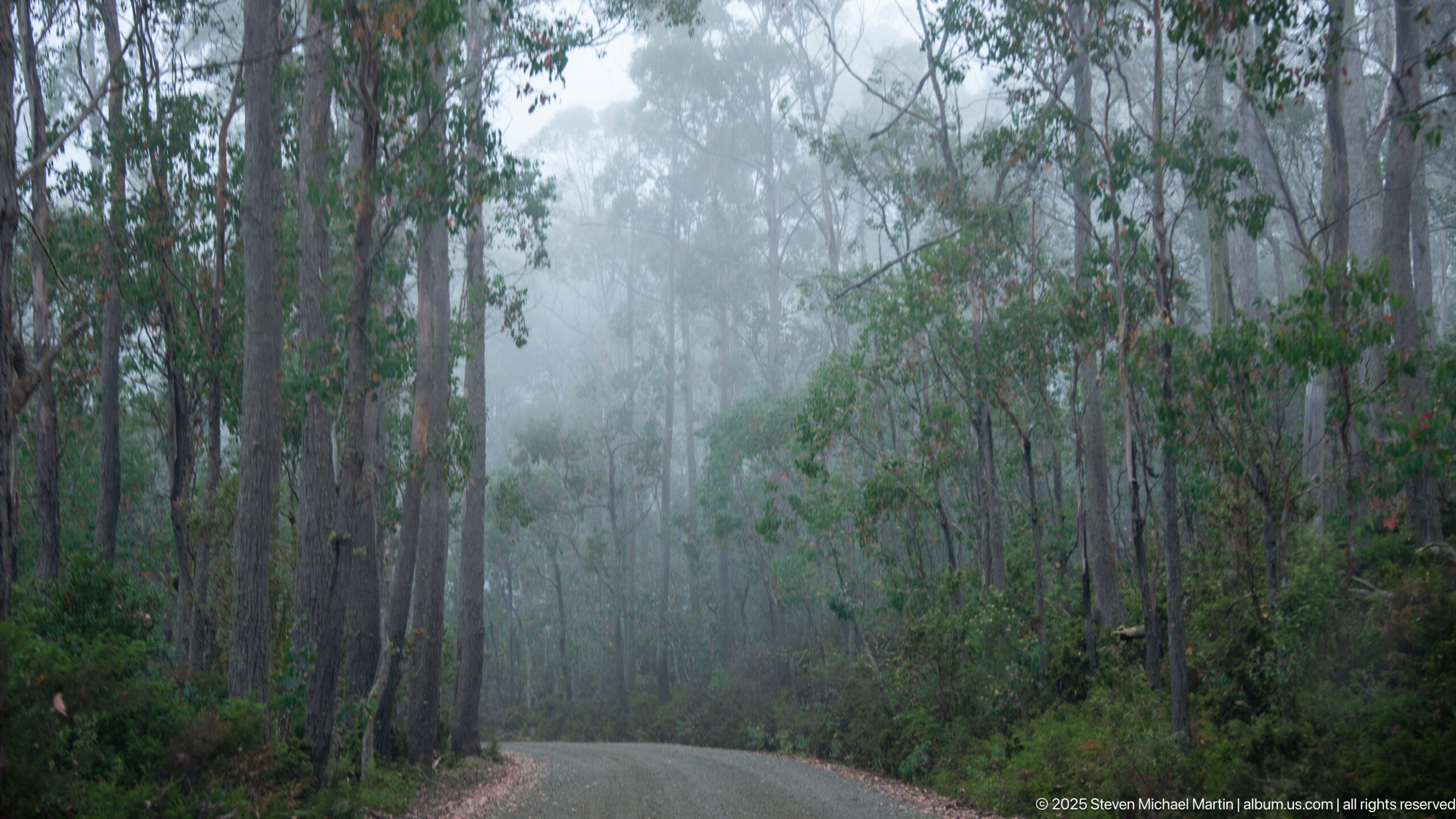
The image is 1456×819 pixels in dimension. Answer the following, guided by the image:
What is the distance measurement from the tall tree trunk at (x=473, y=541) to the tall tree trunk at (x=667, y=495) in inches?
506

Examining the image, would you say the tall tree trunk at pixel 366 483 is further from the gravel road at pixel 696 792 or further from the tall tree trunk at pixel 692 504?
the tall tree trunk at pixel 692 504

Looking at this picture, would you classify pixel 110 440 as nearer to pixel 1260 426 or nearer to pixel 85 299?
pixel 85 299

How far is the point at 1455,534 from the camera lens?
34.1 feet

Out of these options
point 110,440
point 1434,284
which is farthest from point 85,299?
point 1434,284

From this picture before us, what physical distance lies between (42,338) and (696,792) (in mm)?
10428

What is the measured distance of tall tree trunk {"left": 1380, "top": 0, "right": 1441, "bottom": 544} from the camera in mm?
10484

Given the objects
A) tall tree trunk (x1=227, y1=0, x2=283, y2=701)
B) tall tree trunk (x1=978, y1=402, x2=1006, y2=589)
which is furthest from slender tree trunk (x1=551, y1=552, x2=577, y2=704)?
tall tree trunk (x1=227, y1=0, x2=283, y2=701)

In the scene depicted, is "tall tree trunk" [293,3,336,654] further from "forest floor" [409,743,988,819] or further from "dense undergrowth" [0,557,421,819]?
"forest floor" [409,743,988,819]

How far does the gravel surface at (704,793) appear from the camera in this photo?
32.1 ft

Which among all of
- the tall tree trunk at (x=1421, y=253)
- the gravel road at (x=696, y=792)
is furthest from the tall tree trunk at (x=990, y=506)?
the tall tree trunk at (x=1421, y=253)

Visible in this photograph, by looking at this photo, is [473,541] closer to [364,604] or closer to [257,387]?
[364,604]

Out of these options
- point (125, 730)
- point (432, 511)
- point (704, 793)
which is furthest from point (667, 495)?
point (125, 730)

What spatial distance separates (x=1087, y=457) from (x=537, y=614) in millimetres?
28936

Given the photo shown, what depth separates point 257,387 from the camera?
1025 centimetres
